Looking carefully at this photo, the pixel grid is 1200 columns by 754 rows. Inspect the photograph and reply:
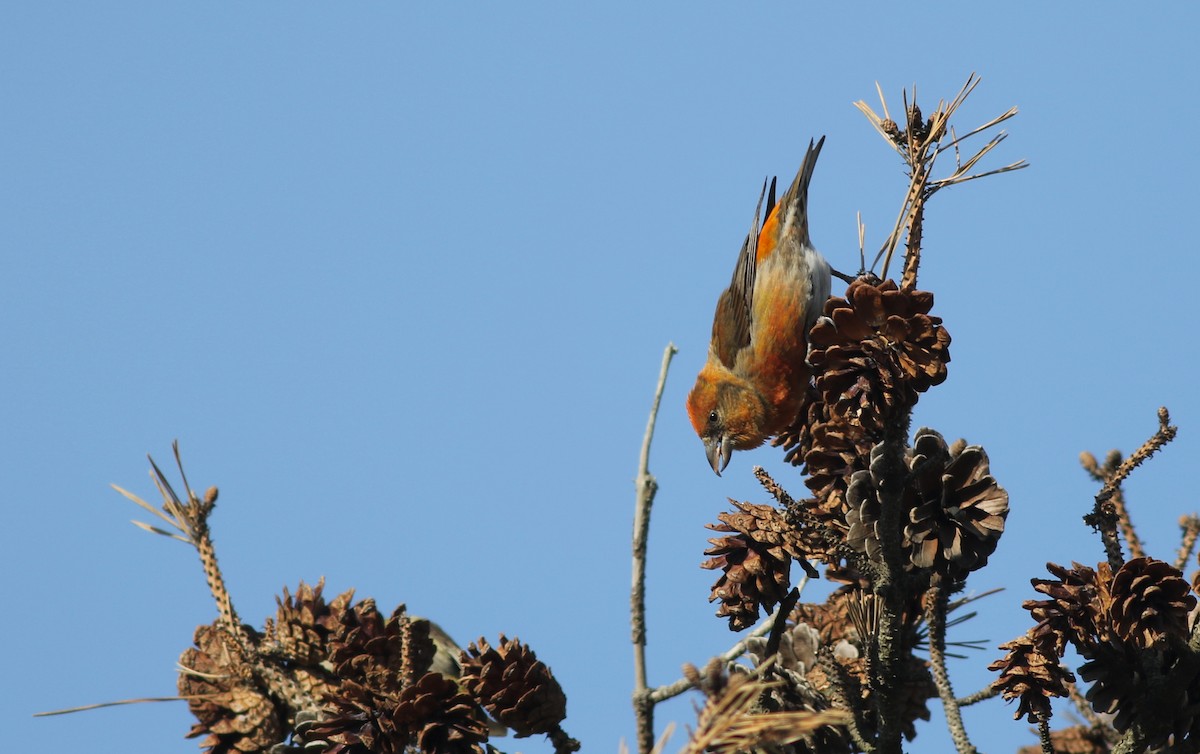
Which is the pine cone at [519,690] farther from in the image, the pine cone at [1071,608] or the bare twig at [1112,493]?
the bare twig at [1112,493]

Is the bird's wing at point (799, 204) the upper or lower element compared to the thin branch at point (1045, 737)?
upper

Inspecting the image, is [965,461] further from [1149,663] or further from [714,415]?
[714,415]

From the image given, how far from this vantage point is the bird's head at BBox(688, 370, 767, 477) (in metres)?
5.35

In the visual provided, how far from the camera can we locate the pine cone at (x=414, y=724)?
Result: 2527mm

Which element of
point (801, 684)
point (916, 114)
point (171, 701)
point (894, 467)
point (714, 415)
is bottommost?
point (801, 684)

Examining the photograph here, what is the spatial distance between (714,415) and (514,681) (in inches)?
121

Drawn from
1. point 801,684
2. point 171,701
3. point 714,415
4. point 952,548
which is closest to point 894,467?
point 952,548

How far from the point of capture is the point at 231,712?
298 centimetres

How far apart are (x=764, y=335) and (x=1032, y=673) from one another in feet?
10.6

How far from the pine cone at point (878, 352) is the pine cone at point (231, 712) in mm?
1589

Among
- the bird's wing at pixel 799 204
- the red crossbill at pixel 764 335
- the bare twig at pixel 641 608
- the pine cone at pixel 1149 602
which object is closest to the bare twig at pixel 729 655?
the bare twig at pixel 641 608

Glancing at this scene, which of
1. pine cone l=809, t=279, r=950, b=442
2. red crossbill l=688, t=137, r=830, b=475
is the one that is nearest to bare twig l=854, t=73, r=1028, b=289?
pine cone l=809, t=279, r=950, b=442

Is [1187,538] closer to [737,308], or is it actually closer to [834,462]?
[834,462]

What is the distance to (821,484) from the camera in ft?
8.95
